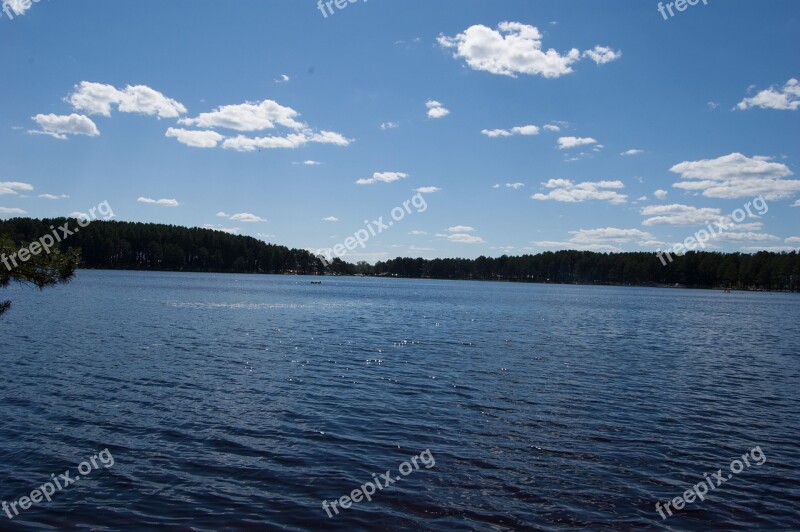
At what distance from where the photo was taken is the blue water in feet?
39.8

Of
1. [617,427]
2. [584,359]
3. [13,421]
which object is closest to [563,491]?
[617,427]

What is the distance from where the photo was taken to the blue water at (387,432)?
12.1 metres

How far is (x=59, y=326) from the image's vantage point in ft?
138

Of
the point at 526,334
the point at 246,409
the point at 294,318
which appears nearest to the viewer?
the point at 246,409

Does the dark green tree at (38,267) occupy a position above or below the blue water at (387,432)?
above

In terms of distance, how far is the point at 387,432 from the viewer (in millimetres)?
17672

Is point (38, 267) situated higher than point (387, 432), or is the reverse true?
point (38, 267)

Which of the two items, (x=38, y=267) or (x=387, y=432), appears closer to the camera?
(x=38, y=267)

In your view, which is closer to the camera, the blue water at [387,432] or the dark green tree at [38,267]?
the dark green tree at [38,267]

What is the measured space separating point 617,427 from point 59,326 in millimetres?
40916

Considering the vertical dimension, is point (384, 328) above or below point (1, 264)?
below

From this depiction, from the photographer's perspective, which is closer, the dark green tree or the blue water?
the dark green tree

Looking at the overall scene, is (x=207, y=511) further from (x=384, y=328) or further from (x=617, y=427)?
(x=384, y=328)

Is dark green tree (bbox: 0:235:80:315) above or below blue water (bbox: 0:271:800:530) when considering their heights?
above
